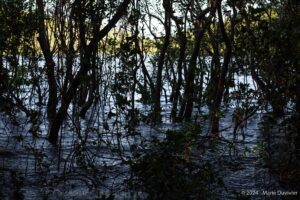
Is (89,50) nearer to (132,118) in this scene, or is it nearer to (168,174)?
(132,118)

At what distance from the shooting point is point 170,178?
4805mm

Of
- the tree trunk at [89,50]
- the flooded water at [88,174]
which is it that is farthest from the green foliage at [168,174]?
the tree trunk at [89,50]

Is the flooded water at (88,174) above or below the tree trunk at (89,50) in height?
below

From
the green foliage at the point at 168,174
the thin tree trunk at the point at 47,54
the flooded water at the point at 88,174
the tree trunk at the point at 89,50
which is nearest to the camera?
the green foliage at the point at 168,174

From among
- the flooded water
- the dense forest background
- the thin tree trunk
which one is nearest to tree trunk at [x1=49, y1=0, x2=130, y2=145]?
the dense forest background

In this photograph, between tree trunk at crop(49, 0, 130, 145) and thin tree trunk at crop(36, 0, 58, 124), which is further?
thin tree trunk at crop(36, 0, 58, 124)

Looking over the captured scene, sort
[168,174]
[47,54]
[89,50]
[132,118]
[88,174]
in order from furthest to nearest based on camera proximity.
Result: [47,54], [89,50], [132,118], [88,174], [168,174]

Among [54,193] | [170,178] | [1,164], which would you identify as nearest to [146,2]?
[1,164]

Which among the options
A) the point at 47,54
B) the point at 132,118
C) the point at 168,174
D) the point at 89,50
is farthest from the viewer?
the point at 47,54

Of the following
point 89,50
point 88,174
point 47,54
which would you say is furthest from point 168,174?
point 47,54

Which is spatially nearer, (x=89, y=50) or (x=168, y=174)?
(x=168, y=174)

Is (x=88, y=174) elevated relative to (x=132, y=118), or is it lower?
lower

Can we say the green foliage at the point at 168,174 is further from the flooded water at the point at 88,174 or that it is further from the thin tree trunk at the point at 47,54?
the thin tree trunk at the point at 47,54

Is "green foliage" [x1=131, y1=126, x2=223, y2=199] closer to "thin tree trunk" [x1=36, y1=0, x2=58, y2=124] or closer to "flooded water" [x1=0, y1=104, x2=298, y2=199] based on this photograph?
"flooded water" [x1=0, y1=104, x2=298, y2=199]
